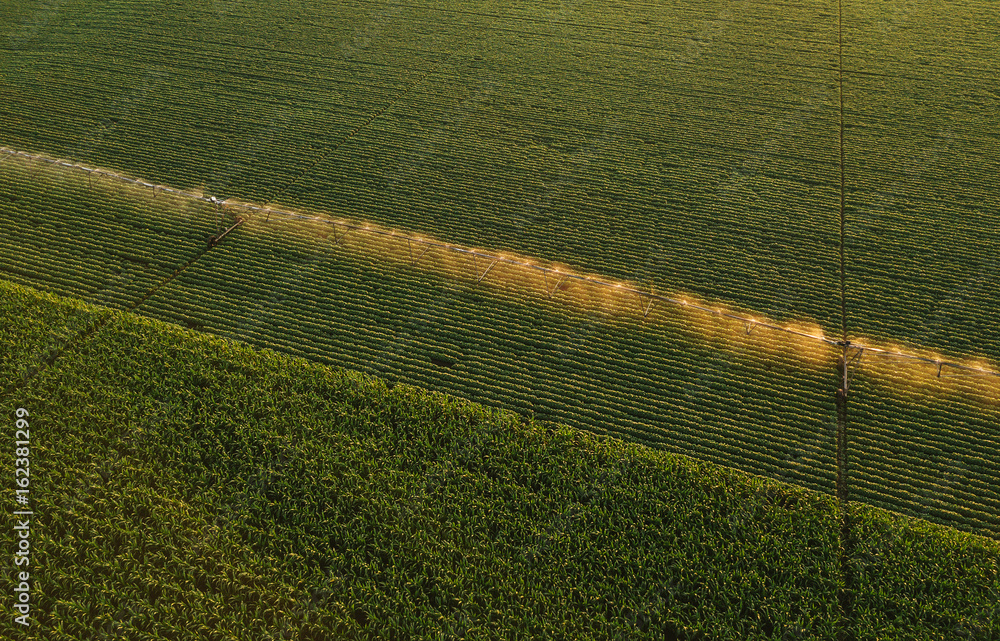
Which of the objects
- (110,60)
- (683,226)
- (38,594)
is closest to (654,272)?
(683,226)

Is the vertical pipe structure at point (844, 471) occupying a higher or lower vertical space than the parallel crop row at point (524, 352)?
lower

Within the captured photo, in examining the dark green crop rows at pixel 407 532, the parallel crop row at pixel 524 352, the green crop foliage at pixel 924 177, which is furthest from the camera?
the green crop foliage at pixel 924 177

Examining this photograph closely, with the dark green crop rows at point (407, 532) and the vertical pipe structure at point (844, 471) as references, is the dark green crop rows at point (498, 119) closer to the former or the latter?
the vertical pipe structure at point (844, 471)

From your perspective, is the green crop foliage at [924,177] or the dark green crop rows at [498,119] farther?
the dark green crop rows at [498,119]

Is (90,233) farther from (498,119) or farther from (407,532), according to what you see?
(498,119)

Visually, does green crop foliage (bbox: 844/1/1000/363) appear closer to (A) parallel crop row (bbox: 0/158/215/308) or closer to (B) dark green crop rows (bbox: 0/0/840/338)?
(B) dark green crop rows (bbox: 0/0/840/338)

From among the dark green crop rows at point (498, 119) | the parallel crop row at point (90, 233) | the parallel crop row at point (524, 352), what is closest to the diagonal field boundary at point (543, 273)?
the parallel crop row at point (90, 233)

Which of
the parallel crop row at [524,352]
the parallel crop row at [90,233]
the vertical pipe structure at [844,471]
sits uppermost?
the parallel crop row at [90,233]

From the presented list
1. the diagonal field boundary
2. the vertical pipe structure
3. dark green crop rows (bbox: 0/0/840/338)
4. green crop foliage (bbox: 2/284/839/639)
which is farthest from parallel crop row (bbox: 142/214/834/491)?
dark green crop rows (bbox: 0/0/840/338)

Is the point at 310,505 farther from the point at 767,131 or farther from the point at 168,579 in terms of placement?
the point at 767,131

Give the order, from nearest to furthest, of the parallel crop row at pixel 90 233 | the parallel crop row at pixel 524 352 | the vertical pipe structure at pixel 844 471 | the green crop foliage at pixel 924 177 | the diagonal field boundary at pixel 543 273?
the vertical pipe structure at pixel 844 471
the parallel crop row at pixel 524 352
the diagonal field boundary at pixel 543 273
the green crop foliage at pixel 924 177
the parallel crop row at pixel 90 233
